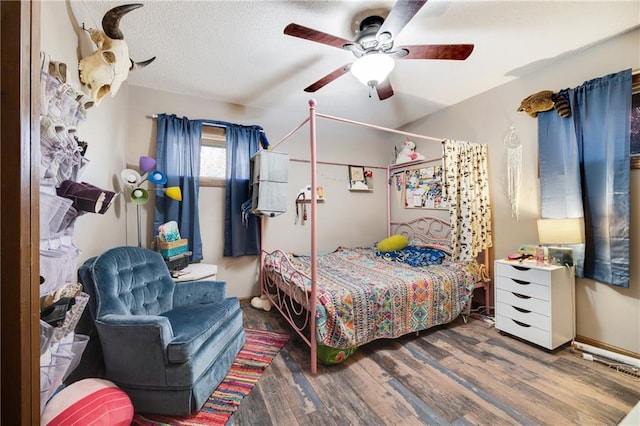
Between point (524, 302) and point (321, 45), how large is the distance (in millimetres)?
2816

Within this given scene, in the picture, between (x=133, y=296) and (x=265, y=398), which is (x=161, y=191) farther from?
(x=265, y=398)

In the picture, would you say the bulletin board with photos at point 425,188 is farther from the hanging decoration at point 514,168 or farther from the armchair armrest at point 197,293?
the armchair armrest at point 197,293

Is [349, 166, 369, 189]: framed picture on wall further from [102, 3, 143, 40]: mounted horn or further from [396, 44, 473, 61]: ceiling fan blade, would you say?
[102, 3, 143, 40]: mounted horn

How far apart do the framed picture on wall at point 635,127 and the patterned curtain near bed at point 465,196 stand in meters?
1.02

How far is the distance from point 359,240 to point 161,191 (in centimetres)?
282

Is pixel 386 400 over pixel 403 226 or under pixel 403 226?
under

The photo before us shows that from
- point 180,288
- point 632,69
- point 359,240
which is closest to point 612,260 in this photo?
point 632,69

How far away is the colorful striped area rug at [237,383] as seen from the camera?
54.3 inches

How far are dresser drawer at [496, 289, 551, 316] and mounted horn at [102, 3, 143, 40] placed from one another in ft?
11.3

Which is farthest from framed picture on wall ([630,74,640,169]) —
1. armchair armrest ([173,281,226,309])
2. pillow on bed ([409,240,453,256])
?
armchair armrest ([173,281,226,309])

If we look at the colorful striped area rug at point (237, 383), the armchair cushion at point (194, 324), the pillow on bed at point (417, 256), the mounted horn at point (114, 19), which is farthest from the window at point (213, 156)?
the pillow on bed at point (417, 256)

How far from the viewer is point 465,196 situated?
2.60 metres

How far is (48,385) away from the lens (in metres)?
0.94

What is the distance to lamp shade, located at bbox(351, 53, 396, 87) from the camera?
1.62 meters
